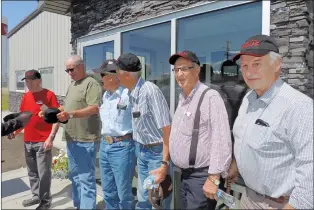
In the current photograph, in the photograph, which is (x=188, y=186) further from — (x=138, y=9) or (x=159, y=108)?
(x=138, y=9)

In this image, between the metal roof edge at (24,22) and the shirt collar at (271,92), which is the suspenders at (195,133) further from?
the metal roof edge at (24,22)

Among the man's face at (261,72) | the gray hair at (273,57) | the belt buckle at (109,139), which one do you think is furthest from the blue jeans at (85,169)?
the gray hair at (273,57)

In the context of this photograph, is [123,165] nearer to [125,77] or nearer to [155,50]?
[125,77]

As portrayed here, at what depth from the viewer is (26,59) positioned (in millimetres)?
13633

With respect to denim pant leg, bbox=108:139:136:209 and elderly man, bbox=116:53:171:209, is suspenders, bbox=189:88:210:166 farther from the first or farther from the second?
denim pant leg, bbox=108:139:136:209

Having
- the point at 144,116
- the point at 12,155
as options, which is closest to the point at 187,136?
the point at 144,116

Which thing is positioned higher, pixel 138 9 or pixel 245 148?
pixel 138 9

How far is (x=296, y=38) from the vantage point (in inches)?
87.7

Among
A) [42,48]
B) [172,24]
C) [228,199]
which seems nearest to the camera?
[228,199]

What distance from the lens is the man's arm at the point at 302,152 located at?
120 cm

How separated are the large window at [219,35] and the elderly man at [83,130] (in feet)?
4.11

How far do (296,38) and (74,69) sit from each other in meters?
2.44

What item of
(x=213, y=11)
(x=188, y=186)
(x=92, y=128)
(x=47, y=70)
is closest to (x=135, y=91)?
(x=92, y=128)

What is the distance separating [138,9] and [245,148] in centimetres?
287
